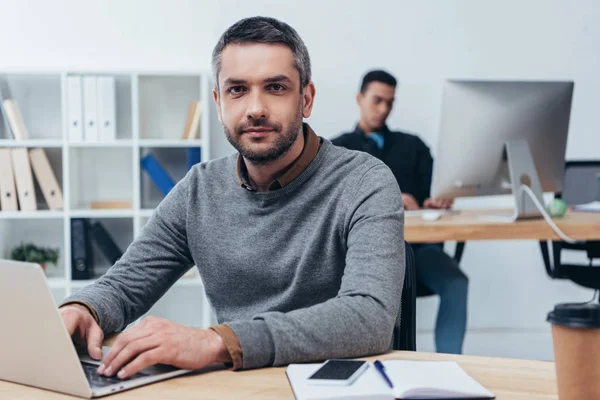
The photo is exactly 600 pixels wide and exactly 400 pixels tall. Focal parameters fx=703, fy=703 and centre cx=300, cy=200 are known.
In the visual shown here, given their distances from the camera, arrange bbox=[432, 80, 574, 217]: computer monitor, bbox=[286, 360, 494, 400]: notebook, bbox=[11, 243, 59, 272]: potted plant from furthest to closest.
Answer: bbox=[11, 243, 59, 272]: potted plant
bbox=[432, 80, 574, 217]: computer monitor
bbox=[286, 360, 494, 400]: notebook

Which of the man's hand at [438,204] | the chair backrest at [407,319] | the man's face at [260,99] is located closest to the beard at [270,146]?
the man's face at [260,99]

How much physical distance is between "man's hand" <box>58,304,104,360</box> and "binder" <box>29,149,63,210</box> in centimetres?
257

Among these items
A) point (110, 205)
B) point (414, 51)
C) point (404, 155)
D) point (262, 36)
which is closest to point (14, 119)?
point (110, 205)

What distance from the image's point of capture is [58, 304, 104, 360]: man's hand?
3.67 ft

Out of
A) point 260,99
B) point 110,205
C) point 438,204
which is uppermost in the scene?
point 260,99

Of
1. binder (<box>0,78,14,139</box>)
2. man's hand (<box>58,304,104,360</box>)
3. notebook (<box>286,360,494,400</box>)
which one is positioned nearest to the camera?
notebook (<box>286,360,494,400</box>)

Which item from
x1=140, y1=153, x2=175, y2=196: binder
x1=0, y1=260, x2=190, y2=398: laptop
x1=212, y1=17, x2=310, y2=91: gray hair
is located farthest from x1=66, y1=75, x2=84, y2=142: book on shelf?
x1=0, y1=260, x2=190, y2=398: laptop

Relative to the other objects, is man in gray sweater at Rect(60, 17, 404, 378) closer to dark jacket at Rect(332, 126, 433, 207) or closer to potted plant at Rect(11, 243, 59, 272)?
dark jacket at Rect(332, 126, 433, 207)

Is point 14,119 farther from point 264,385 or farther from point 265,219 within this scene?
point 264,385

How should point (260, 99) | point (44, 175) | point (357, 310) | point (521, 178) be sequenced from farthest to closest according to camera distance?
1. point (44, 175)
2. point (521, 178)
3. point (260, 99)
4. point (357, 310)

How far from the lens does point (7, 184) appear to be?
3.56 m

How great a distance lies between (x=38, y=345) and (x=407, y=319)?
73cm

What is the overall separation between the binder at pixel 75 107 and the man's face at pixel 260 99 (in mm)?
2357

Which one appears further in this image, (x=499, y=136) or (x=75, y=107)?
(x=75, y=107)
